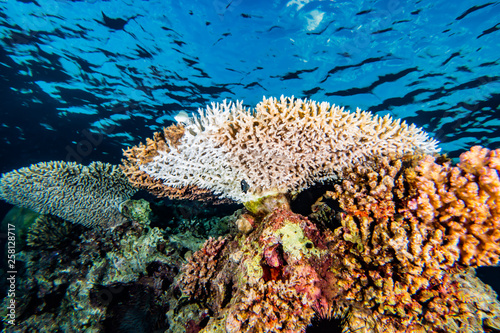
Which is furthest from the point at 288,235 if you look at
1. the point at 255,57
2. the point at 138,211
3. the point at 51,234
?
the point at 255,57

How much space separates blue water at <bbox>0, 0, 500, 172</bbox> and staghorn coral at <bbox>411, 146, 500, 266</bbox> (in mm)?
8365

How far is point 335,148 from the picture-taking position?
3242 millimetres

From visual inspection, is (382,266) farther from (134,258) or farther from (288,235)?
(134,258)

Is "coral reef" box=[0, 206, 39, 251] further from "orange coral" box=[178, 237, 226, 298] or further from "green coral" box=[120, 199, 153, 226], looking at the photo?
"orange coral" box=[178, 237, 226, 298]

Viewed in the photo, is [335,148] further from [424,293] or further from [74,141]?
[74,141]

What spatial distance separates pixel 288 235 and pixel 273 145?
4.62 feet

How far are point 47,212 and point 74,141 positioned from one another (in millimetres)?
17270

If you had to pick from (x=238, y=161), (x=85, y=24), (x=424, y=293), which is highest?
(x=85, y=24)

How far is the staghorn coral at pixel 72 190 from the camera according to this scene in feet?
18.2

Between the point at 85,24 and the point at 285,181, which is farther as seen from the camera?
the point at 85,24

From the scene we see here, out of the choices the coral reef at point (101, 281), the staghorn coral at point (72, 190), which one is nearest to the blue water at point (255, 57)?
the staghorn coral at point (72, 190)

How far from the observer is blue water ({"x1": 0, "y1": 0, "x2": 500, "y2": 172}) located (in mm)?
8227

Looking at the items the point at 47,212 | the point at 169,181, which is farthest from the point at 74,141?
the point at 169,181

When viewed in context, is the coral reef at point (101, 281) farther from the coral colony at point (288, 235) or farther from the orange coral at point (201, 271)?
the orange coral at point (201, 271)
